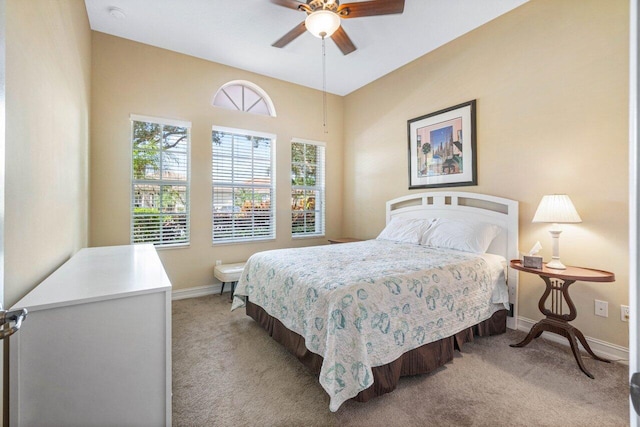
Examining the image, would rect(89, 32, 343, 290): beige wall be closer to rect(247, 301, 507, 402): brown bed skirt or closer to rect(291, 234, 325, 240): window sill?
rect(291, 234, 325, 240): window sill

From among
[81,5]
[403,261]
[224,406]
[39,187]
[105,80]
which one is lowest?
[224,406]

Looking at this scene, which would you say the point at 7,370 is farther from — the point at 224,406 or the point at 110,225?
the point at 110,225

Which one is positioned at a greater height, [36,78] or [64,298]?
[36,78]

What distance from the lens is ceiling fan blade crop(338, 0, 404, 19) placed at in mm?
2316

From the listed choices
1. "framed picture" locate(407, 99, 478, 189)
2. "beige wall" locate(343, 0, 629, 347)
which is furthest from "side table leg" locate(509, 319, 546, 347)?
"framed picture" locate(407, 99, 478, 189)

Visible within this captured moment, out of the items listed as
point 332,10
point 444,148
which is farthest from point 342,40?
point 444,148

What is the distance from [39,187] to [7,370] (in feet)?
3.01

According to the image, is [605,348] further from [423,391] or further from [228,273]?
[228,273]

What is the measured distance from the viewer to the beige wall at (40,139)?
1.22 meters

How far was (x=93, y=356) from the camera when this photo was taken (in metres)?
1.20

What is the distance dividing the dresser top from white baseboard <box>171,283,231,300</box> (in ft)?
5.79

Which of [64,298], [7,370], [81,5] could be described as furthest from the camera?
[81,5]

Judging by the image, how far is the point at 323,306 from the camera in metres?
1.83

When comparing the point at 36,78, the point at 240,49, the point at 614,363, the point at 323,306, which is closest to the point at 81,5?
the point at 240,49
